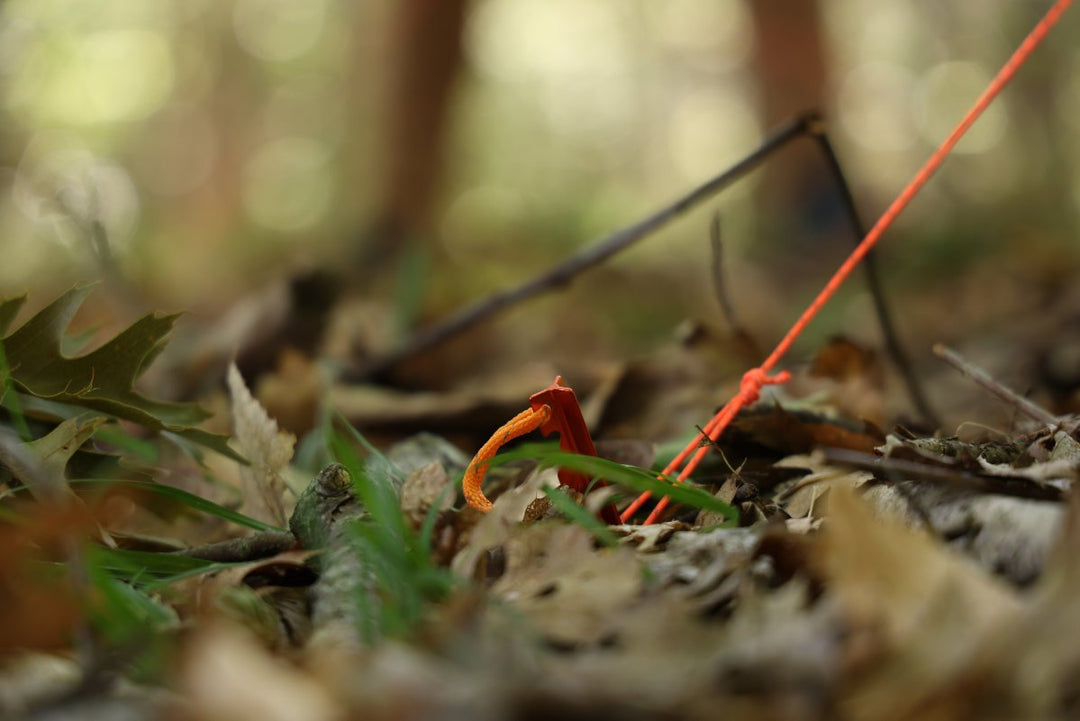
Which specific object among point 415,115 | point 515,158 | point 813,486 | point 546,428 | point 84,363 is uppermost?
point 415,115

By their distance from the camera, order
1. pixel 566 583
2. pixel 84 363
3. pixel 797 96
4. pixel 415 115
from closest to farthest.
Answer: pixel 566 583 → pixel 84 363 → pixel 415 115 → pixel 797 96

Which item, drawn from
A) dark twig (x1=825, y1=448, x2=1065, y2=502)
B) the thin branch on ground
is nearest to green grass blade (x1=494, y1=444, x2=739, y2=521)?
dark twig (x1=825, y1=448, x2=1065, y2=502)

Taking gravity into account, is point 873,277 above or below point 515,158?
above

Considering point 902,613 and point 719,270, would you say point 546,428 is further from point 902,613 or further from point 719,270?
point 719,270

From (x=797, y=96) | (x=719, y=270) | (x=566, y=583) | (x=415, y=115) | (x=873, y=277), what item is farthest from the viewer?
(x=797, y=96)

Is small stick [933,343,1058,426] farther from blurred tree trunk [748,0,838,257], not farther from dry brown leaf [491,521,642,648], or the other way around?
blurred tree trunk [748,0,838,257]

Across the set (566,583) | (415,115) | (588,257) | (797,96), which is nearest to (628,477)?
(566,583)

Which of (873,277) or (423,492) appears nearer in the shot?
(423,492)

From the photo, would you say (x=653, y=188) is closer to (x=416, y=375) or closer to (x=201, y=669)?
(x=416, y=375)
